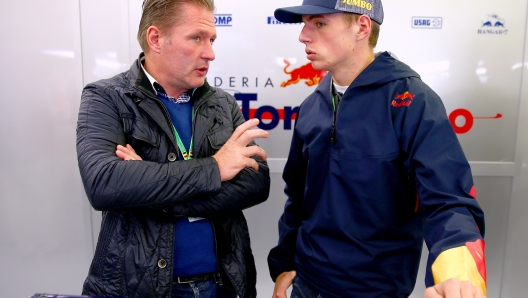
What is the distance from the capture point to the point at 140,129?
4.59 ft

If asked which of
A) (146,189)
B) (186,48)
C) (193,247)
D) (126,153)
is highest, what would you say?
(186,48)

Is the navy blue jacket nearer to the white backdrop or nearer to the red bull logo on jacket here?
the red bull logo on jacket

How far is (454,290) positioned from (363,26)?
3.01ft

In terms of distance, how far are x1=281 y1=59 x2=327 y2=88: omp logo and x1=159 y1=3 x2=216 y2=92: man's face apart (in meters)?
0.91

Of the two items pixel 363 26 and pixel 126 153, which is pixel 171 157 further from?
pixel 363 26

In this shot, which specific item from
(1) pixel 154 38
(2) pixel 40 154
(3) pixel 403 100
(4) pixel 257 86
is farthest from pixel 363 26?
(2) pixel 40 154

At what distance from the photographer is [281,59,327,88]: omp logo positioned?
2346 mm

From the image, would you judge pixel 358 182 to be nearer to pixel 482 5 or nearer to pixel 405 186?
pixel 405 186

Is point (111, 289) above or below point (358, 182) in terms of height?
below

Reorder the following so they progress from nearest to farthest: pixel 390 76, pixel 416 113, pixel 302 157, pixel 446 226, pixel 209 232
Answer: pixel 446 226
pixel 416 113
pixel 390 76
pixel 209 232
pixel 302 157

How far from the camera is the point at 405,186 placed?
4.33 ft

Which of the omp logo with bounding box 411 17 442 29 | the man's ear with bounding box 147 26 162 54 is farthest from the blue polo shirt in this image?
the omp logo with bounding box 411 17 442 29

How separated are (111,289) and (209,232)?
0.37 metres

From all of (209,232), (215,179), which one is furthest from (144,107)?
(209,232)
